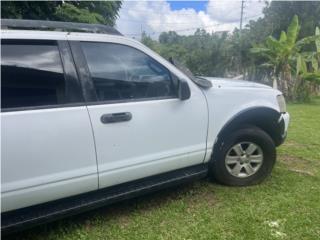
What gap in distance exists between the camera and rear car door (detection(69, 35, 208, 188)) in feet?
9.89

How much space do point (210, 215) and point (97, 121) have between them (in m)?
1.56

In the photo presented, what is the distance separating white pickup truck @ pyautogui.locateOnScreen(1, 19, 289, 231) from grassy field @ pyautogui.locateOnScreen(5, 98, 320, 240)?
335 mm

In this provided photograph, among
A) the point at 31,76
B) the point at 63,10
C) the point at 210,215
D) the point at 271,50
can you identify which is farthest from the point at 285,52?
the point at 31,76

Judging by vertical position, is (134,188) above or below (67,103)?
below

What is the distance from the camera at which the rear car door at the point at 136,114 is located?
302cm

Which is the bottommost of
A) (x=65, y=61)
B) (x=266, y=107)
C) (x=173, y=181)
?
(x=173, y=181)

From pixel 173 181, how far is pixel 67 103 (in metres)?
1.39

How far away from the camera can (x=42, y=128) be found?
2.64m

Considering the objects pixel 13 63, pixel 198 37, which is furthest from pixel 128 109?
pixel 198 37

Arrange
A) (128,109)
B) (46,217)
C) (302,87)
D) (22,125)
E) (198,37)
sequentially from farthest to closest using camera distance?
1. (198,37)
2. (302,87)
3. (128,109)
4. (46,217)
5. (22,125)

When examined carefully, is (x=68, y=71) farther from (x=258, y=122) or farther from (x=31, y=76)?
(x=258, y=122)

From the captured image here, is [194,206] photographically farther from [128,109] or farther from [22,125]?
[22,125]

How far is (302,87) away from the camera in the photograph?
14.3 meters

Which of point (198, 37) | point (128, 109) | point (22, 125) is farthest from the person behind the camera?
point (198, 37)
